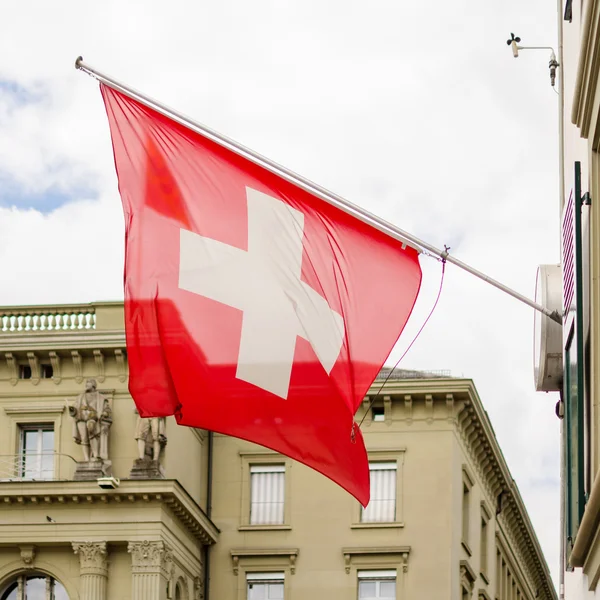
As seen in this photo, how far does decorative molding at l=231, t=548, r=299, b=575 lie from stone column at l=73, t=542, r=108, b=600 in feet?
19.6

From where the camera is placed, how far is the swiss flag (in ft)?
48.5

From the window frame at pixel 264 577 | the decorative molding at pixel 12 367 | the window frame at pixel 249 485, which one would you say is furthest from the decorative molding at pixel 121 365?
the window frame at pixel 264 577

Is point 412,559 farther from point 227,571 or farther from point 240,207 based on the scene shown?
point 240,207

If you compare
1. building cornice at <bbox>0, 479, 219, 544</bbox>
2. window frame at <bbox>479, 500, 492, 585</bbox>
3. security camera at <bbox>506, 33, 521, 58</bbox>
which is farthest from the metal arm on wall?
window frame at <bbox>479, 500, 492, 585</bbox>

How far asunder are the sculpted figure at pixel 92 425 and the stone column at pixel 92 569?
8.16 ft

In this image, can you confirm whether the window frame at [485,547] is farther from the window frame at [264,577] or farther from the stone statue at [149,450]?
the stone statue at [149,450]

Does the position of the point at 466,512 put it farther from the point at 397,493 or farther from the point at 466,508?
the point at 397,493

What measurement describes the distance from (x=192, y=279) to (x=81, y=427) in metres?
31.3

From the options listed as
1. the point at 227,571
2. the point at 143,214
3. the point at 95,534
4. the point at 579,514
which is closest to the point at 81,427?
the point at 95,534

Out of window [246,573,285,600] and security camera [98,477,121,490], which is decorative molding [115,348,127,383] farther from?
window [246,573,285,600]

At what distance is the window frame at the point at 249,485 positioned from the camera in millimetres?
50094

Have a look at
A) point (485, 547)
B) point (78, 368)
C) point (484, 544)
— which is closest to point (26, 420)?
point (78, 368)

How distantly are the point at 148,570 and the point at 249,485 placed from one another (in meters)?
7.37

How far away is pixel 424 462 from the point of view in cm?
4997
